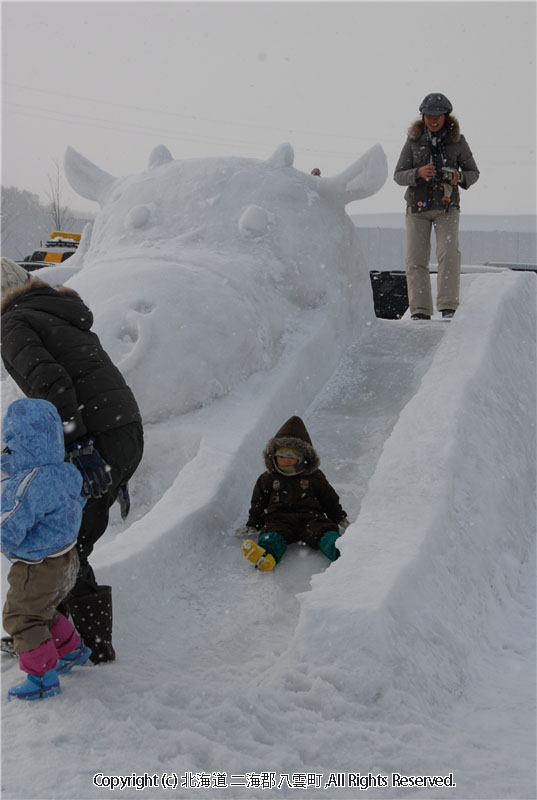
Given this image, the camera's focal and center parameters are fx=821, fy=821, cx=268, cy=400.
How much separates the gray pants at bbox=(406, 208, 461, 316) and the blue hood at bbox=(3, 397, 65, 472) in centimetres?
425

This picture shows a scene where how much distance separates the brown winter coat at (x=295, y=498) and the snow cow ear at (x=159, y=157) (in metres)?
3.37

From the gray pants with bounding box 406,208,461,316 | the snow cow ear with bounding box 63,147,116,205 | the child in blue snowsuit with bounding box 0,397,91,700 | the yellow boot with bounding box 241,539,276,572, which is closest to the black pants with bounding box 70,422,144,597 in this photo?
the child in blue snowsuit with bounding box 0,397,91,700

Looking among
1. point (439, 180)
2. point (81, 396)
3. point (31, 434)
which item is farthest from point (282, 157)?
point (31, 434)

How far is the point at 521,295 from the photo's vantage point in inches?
249

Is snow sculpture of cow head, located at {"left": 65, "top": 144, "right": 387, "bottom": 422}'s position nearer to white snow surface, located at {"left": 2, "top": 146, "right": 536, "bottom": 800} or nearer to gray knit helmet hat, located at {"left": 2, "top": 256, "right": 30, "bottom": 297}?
white snow surface, located at {"left": 2, "top": 146, "right": 536, "bottom": 800}

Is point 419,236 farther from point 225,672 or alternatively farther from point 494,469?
point 225,672

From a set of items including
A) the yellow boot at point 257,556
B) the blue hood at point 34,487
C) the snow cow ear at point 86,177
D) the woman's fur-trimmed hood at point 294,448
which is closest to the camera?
the blue hood at point 34,487

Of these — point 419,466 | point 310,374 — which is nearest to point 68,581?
point 419,466

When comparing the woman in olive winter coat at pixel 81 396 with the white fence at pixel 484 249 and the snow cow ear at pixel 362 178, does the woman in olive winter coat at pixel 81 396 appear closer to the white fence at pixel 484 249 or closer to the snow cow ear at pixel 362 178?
the snow cow ear at pixel 362 178

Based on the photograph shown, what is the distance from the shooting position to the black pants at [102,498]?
120 inches

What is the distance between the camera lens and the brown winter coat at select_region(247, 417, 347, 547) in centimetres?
420

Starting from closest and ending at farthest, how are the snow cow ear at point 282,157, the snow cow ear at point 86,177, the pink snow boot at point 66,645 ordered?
1. the pink snow boot at point 66,645
2. the snow cow ear at point 282,157
3. the snow cow ear at point 86,177

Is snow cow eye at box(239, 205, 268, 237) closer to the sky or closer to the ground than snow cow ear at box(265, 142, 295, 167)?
closer to the ground

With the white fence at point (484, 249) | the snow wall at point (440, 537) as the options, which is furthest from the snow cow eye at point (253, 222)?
the white fence at point (484, 249)
